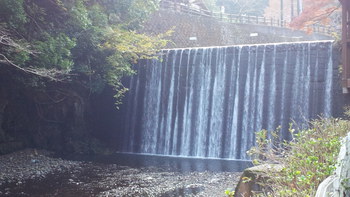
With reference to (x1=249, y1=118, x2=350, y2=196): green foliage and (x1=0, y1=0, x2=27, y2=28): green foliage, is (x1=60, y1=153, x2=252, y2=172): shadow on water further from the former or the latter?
(x1=249, y1=118, x2=350, y2=196): green foliage

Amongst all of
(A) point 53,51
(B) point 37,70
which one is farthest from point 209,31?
(B) point 37,70

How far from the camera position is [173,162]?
45.8 feet

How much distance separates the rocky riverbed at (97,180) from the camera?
924 centimetres

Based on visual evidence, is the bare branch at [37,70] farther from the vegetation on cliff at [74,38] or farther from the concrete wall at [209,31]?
the concrete wall at [209,31]

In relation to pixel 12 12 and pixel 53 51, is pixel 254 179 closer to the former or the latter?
pixel 53 51

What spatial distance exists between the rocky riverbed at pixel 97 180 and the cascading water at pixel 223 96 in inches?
140

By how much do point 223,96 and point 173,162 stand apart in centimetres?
362

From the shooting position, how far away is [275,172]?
5.38 meters

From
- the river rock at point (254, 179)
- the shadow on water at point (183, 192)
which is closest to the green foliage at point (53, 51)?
the shadow on water at point (183, 192)

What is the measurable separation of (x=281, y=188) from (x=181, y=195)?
4661mm

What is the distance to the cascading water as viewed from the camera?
45.9 feet

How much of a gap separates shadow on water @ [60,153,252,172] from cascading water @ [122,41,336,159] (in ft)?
2.88

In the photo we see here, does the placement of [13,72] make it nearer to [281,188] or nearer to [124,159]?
[124,159]

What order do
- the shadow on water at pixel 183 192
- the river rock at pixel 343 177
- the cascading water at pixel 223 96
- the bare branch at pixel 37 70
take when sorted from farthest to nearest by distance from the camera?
the cascading water at pixel 223 96 → the bare branch at pixel 37 70 → the shadow on water at pixel 183 192 → the river rock at pixel 343 177
